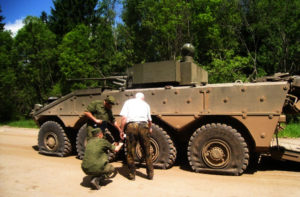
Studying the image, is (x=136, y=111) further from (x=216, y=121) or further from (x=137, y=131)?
(x=216, y=121)

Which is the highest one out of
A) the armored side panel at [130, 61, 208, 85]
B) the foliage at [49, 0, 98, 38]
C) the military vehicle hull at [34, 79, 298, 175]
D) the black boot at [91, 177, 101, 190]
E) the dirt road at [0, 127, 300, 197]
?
the foliage at [49, 0, 98, 38]

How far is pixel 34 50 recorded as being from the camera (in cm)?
2591

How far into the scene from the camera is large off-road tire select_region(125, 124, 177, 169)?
602cm

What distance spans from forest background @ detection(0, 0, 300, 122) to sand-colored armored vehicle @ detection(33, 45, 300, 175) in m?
10.3

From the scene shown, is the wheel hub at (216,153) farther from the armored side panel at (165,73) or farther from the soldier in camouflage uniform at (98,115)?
the soldier in camouflage uniform at (98,115)

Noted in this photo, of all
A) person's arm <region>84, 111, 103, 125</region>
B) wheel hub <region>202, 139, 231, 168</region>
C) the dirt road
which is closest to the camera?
the dirt road

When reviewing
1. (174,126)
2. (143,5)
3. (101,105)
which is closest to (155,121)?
(174,126)

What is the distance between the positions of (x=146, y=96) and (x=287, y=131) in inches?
307

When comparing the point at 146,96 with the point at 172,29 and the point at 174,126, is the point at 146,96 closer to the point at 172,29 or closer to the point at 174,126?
the point at 174,126

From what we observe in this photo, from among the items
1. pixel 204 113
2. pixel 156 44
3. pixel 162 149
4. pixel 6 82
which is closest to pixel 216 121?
pixel 204 113

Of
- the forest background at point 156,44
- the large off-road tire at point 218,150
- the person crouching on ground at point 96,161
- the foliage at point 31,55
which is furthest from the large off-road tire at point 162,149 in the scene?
the foliage at point 31,55

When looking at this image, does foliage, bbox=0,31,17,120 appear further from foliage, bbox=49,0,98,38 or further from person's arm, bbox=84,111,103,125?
person's arm, bbox=84,111,103,125

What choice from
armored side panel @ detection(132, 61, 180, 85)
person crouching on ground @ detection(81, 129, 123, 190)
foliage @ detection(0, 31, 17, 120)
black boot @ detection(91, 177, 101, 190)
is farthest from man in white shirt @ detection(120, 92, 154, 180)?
foliage @ detection(0, 31, 17, 120)

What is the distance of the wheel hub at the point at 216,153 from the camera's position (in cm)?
551
